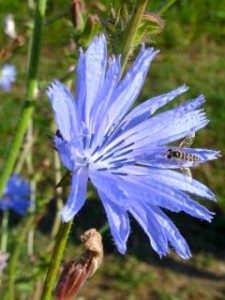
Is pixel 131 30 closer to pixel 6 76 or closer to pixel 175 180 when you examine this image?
pixel 175 180

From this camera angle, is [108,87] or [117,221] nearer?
[117,221]

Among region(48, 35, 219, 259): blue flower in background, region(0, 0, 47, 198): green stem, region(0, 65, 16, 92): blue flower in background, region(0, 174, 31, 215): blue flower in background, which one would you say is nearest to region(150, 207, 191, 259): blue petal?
region(48, 35, 219, 259): blue flower in background

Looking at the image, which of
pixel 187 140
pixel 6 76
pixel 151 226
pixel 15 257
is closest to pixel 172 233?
pixel 151 226

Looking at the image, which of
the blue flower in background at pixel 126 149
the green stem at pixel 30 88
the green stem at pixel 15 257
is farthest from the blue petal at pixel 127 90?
the green stem at pixel 15 257

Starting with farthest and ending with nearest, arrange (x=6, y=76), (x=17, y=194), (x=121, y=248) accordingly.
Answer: (x=6, y=76) → (x=17, y=194) → (x=121, y=248)

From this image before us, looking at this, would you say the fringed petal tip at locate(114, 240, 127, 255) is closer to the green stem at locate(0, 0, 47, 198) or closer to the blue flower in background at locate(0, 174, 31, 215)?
the green stem at locate(0, 0, 47, 198)

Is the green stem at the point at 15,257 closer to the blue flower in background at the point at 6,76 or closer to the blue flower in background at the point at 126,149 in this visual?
the blue flower in background at the point at 126,149

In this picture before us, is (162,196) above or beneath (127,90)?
beneath

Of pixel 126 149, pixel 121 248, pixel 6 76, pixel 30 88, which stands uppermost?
pixel 6 76
